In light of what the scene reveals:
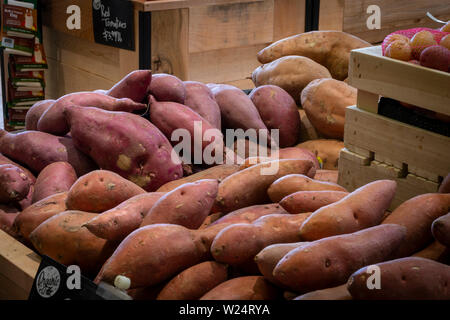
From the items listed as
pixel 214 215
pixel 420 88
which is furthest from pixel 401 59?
pixel 214 215

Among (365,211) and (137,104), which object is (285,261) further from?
(137,104)

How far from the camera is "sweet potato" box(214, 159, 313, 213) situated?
1372 millimetres

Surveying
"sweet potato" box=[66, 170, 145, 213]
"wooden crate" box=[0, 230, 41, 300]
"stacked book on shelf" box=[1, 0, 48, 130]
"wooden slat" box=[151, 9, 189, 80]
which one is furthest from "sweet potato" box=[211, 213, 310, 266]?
"stacked book on shelf" box=[1, 0, 48, 130]

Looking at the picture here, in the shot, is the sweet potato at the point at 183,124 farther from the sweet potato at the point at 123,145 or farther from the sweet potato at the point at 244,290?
the sweet potato at the point at 244,290

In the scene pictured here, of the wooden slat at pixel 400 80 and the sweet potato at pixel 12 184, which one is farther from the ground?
the wooden slat at pixel 400 80

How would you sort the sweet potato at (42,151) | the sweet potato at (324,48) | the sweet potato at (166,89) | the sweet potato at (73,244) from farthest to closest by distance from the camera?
the sweet potato at (324,48) < the sweet potato at (166,89) < the sweet potato at (42,151) < the sweet potato at (73,244)

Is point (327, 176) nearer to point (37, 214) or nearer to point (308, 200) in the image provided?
point (308, 200)

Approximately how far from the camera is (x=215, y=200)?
138cm

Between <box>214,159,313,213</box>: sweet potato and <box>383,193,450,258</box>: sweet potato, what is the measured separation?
1.03ft

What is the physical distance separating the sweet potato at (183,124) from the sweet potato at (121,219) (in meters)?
0.46

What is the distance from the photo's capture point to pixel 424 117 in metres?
1.45

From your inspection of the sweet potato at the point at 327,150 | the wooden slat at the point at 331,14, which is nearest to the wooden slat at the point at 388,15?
the wooden slat at the point at 331,14

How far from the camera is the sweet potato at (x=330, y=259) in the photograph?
990mm

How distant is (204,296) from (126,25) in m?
2.16
